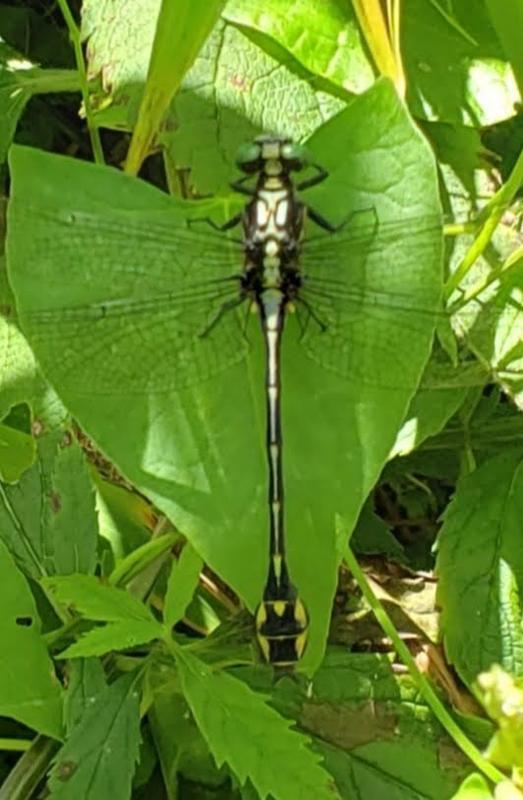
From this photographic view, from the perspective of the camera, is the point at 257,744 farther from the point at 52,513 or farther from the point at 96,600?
the point at 52,513

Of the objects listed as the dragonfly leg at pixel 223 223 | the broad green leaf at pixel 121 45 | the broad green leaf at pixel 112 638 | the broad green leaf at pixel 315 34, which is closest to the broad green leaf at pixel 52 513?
the broad green leaf at pixel 112 638

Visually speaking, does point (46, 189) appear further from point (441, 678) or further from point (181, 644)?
point (441, 678)

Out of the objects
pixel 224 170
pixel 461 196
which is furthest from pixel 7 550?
pixel 461 196

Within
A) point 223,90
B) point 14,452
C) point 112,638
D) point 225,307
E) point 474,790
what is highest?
point 223,90

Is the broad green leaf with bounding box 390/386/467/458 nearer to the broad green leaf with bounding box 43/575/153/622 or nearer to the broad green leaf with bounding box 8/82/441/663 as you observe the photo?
the broad green leaf with bounding box 8/82/441/663

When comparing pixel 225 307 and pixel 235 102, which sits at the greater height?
pixel 235 102

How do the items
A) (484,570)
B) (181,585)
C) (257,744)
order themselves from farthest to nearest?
(484,570) → (181,585) → (257,744)

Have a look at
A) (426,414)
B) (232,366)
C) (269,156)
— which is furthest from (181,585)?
(269,156)
